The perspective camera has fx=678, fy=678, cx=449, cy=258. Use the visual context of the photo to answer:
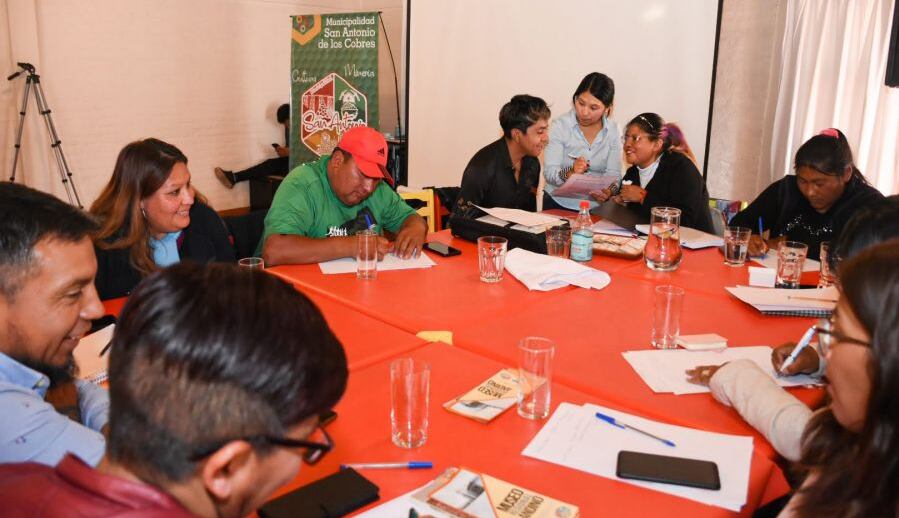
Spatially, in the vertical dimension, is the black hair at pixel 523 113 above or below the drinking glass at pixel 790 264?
above

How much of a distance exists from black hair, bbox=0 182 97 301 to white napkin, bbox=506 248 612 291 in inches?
58.4

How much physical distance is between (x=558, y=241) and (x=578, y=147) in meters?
1.76

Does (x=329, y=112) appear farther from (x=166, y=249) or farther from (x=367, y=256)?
(x=367, y=256)

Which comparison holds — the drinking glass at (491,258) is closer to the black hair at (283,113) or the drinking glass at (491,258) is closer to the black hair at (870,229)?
the black hair at (870,229)

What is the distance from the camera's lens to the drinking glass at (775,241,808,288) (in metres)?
2.44

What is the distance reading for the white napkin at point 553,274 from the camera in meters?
2.37

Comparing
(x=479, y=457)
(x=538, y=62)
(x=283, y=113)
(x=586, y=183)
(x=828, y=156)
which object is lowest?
(x=479, y=457)

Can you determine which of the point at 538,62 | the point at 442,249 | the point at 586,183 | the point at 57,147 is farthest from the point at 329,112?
the point at 442,249

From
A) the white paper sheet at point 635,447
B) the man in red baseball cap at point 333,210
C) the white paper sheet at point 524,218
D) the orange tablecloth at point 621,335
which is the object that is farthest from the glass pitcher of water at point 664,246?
the white paper sheet at point 635,447

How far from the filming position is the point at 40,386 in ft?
3.92

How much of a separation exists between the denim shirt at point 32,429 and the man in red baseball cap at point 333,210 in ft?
4.80

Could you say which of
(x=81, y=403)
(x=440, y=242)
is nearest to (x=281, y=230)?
(x=440, y=242)

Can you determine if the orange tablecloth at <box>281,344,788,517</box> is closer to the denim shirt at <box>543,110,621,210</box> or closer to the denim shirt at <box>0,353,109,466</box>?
the denim shirt at <box>0,353,109,466</box>

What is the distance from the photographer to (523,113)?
12.1 ft
